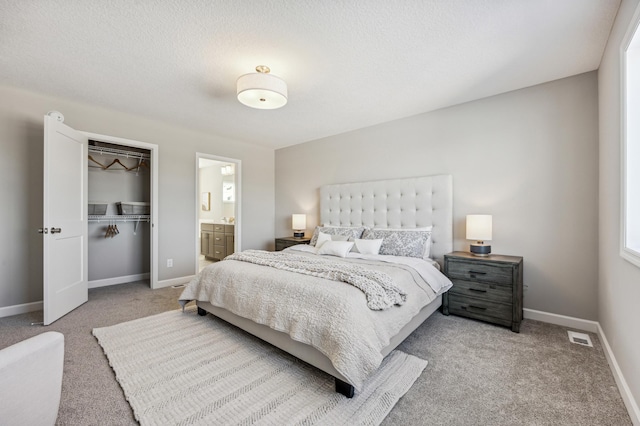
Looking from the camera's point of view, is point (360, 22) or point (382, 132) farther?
point (382, 132)

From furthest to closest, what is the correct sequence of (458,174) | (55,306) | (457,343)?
(458,174) → (55,306) → (457,343)

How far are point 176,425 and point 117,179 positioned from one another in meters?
4.26

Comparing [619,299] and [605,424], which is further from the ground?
[619,299]

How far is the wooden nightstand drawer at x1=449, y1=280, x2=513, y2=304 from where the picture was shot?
262 cm

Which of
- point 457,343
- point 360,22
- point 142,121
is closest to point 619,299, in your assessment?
point 457,343

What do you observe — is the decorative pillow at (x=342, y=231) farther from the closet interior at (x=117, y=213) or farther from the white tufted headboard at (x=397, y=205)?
the closet interior at (x=117, y=213)

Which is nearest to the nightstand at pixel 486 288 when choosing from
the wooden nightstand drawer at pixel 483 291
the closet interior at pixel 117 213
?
the wooden nightstand drawer at pixel 483 291

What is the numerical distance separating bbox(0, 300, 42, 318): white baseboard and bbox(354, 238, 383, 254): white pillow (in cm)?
383

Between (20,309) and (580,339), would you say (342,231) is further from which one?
(20,309)

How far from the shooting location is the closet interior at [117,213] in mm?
4156

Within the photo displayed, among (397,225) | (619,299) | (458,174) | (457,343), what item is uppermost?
(458,174)

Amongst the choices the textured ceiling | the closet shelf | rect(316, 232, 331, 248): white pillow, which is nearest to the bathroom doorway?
the closet shelf

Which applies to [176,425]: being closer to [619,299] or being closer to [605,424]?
[605,424]

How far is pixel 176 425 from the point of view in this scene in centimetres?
142
